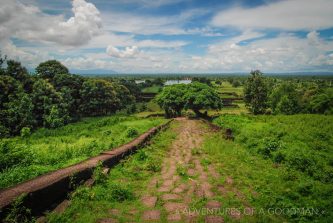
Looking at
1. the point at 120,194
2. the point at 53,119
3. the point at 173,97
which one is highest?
the point at 173,97

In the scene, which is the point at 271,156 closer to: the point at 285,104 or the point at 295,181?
the point at 295,181

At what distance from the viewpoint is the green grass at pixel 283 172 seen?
19.8 ft

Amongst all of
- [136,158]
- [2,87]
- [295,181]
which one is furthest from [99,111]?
[295,181]

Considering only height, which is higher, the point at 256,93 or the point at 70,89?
the point at 70,89

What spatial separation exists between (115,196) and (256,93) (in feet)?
150

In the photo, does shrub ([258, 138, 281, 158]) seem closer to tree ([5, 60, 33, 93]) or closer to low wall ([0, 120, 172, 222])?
low wall ([0, 120, 172, 222])

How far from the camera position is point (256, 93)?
47125 mm

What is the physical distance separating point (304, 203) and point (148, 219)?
4.13 meters

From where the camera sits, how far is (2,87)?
26.5 metres

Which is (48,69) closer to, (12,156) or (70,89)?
(70,89)

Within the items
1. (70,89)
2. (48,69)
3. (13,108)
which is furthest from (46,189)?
(48,69)

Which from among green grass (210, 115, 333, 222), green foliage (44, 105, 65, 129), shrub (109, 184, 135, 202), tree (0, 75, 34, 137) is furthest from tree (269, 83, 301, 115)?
shrub (109, 184, 135, 202)

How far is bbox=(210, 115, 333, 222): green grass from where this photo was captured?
604cm

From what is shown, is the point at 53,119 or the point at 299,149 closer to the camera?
the point at 299,149
